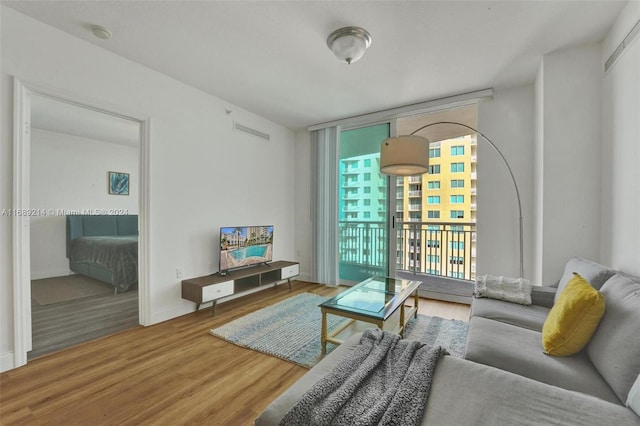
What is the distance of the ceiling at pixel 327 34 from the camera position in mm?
1874

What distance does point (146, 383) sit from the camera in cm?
177

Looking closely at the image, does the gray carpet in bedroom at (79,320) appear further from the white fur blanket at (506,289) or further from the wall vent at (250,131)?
the white fur blanket at (506,289)

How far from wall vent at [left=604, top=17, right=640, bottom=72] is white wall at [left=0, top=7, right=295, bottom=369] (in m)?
3.61

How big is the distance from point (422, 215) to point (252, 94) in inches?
121

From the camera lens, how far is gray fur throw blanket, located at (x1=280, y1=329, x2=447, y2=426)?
34.3 inches

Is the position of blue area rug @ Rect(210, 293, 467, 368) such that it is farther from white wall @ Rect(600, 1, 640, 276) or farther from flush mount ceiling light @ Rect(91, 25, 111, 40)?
flush mount ceiling light @ Rect(91, 25, 111, 40)

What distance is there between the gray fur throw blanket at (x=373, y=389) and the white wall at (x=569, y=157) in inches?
76.8

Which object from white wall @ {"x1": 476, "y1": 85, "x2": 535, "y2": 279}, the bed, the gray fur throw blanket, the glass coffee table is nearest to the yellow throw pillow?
the gray fur throw blanket

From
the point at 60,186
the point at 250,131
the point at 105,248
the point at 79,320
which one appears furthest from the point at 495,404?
the point at 60,186

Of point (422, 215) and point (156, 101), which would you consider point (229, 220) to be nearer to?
point (156, 101)

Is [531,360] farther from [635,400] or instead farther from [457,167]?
[457,167]

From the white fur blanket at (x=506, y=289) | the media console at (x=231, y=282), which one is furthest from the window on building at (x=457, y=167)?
the media console at (x=231, y=282)

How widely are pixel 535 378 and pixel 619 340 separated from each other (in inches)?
14.0

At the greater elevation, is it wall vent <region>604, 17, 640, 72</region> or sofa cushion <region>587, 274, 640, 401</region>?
wall vent <region>604, 17, 640, 72</region>
